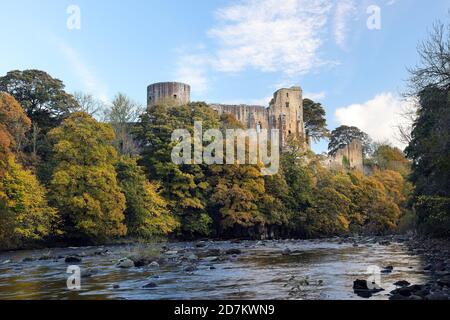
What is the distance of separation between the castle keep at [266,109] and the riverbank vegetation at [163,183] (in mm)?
12841

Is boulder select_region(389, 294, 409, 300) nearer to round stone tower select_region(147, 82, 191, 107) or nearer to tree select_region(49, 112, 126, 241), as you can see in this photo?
tree select_region(49, 112, 126, 241)

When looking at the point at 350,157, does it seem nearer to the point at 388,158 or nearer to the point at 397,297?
the point at 388,158

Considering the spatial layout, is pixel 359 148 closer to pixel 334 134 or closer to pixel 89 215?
pixel 334 134

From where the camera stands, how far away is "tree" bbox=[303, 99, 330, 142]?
306ft

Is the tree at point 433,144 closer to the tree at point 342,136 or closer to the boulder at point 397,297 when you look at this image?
the boulder at point 397,297

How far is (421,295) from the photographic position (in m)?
10.3

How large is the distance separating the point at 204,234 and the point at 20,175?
18.1 meters

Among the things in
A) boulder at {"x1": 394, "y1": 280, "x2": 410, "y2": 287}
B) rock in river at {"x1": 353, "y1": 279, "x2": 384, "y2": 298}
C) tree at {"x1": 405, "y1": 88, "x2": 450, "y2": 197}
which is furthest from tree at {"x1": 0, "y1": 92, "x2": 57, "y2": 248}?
boulder at {"x1": 394, "y1": 280, "x2": 410, "y2": 287}

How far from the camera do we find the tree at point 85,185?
35062mm

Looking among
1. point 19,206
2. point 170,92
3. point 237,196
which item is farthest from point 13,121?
point 170,92

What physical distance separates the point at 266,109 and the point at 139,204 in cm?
4553

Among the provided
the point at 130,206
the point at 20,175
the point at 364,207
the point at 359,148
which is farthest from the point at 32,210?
the point at 359,148

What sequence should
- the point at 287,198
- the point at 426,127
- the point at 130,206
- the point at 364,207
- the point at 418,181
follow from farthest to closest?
the point at 364,207 < the point at 287,198 < the point at 130,206 < the point at 418,181 < the point at 426,127

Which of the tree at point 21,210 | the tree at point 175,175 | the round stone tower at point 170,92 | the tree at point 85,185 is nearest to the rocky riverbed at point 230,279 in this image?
the tree at point 21,210
